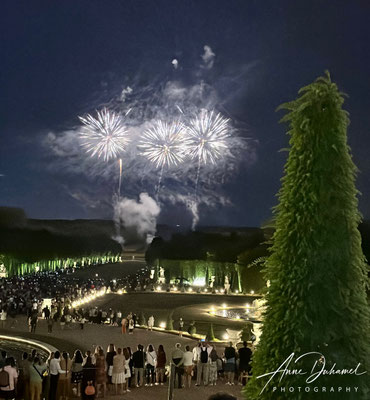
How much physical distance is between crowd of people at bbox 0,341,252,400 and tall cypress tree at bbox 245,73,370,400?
5619 mm

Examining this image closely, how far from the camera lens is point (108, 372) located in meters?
14.9

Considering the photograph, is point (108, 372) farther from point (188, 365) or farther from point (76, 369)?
point (188, 365)

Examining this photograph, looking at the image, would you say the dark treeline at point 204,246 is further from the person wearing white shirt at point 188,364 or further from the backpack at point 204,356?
the person wearing white shirt at point 188,364

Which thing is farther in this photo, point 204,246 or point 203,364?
point 204,246

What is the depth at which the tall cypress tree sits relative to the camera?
671cm

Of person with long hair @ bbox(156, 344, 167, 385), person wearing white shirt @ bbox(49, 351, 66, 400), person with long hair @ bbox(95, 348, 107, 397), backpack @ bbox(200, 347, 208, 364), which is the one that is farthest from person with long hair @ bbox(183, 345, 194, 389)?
person wearing white shirt @ bbox(49, 351, 66, 400)

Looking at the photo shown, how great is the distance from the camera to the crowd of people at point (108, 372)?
12906 millimetres

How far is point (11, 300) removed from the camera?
3362cm

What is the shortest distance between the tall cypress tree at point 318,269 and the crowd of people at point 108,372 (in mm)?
5619

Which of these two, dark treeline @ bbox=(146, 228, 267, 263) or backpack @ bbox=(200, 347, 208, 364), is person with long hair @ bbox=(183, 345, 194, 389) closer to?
backpack @ bbox=(200, 347, 208, 364)

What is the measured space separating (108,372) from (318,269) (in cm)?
981

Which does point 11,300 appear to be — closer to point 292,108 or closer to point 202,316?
point 202,316

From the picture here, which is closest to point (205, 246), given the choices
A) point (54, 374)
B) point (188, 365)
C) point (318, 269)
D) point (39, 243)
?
point (39, 243)

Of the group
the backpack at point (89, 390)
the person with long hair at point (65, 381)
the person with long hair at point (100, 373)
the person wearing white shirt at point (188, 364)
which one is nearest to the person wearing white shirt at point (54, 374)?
the person with long hair at point (65, 381)
